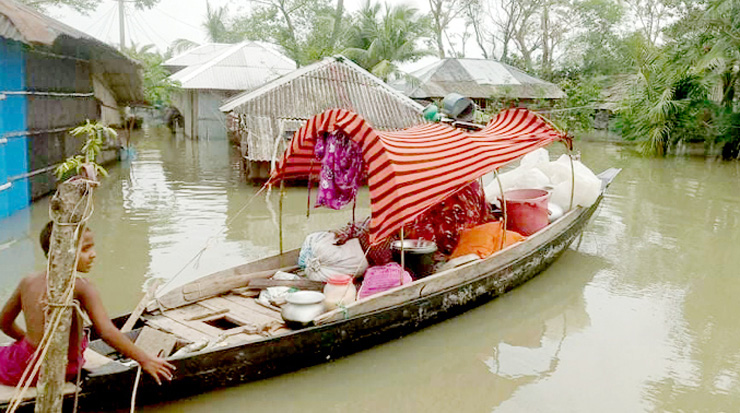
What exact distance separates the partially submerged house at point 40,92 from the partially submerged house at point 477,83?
1406 centimetres

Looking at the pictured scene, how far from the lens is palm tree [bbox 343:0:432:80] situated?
19312 mm

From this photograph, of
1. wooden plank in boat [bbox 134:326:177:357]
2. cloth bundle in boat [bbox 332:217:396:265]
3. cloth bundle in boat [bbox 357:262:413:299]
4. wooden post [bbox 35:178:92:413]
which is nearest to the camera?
wooden post [bbox 35:178:92:413]

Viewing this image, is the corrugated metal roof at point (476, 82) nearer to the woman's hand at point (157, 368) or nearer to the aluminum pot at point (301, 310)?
the aluminum pot at point (301, 310)

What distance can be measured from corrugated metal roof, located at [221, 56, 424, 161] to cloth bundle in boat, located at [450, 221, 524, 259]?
6610mm

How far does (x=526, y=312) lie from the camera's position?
6.10 metres

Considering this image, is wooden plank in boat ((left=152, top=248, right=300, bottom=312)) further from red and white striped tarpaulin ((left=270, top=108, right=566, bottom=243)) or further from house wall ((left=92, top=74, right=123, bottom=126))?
house wall ((left=92, top=74, right=123, bottom=126))

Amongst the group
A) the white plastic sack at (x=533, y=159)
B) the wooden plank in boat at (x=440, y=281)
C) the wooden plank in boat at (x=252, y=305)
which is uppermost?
the white plastic sack at (x=533, y=159)

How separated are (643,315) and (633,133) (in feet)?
60.4

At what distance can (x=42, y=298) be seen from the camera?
304cm

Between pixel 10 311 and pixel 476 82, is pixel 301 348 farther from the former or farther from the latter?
pixel 476 82

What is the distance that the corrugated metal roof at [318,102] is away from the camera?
1204cm

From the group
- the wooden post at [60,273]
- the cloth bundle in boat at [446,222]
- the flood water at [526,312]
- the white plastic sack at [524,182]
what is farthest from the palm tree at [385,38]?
the wooden post at [60,273]

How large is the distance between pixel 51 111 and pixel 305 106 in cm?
489

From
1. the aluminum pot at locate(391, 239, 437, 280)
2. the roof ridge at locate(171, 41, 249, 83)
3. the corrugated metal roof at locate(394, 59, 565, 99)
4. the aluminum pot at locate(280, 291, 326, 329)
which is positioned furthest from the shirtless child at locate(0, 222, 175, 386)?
the corrugated metal roof at locate(394, 59, 565, 99)
